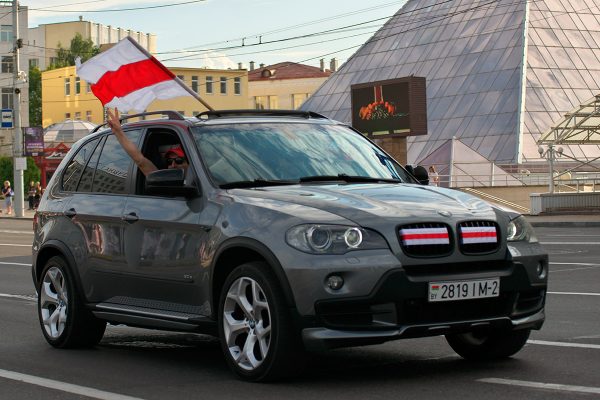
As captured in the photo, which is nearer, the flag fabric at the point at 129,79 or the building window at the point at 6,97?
the flag fabric at the point at 129,79

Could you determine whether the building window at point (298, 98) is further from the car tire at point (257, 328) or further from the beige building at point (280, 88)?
the car tire at point (257, 328)

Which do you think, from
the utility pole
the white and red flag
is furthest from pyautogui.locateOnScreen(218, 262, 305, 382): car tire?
the utility pole

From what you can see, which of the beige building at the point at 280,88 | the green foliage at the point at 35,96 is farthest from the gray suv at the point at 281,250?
the green foliage at the point at 35,96

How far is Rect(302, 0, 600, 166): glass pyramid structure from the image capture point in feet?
229

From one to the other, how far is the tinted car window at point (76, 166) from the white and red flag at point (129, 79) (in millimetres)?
3648

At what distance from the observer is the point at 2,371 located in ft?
27.9

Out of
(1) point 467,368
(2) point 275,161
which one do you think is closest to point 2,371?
(2) point 275,161

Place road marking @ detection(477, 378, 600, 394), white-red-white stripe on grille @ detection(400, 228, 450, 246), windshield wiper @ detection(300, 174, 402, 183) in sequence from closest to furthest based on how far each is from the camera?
road marking @ detection(477, 378, 600, 394) < white-red-white stripe on grille @ detection(400, 228, 450, 246) < windshield wiper @ detection(300, 174, 402, 183)

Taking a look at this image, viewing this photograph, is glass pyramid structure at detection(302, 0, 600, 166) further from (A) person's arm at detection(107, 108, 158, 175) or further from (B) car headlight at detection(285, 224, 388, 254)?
(B) car headlight at detection(285, 224, 388, 254)

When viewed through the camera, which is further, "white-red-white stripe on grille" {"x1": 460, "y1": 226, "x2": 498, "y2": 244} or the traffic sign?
the traffic sign

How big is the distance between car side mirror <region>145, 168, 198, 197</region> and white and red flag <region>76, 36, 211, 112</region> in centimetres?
566

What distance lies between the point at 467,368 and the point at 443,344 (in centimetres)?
140

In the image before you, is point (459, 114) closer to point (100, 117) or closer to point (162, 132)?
point (100, 117)

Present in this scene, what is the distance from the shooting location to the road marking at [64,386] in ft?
23.9
